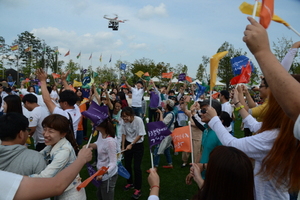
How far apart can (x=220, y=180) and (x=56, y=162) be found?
5.51 feet

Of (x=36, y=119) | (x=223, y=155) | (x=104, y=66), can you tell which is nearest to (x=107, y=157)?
(x=36, y=119)

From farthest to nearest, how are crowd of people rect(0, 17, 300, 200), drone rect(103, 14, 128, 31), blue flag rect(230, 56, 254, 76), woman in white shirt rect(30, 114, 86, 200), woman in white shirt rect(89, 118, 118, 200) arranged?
drone rect(103, 14, 128, 31) → blue flag rect(230, 56, 254, 76) → woman in white shirt rect(89, 118, 118, 200) → woman in white shirt rect(30, 114, 86, 200) → crowd of people rect(0, 17, 300, 200)

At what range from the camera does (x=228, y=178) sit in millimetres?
1454

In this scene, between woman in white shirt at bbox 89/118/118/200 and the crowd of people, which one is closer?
the crowd of people

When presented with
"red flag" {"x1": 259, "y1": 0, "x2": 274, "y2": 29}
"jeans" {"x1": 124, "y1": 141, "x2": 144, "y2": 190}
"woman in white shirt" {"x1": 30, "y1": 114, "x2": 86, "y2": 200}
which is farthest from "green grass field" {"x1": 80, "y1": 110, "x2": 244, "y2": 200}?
"red flag" {"x1": 259, "y1": 0, "x2": 274, "y2": 29}

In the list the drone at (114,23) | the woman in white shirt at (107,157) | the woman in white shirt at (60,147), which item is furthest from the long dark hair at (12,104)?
the drone at (114,23)

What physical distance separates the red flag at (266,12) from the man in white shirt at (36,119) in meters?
4.07

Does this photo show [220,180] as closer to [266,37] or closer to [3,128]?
[266,37]

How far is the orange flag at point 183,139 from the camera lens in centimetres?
334

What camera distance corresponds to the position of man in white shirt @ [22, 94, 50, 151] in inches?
167

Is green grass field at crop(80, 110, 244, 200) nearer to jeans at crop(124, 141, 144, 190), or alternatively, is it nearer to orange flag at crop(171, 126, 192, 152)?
jeans at crop(124, 141, 144, 190)

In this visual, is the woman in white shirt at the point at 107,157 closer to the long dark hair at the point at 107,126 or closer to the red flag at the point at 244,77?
the long dark hair at the point at 107,126

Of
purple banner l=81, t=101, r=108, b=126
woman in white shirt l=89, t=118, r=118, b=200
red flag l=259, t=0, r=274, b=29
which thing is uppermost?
red flag l=259, t=0, r=274, b=29

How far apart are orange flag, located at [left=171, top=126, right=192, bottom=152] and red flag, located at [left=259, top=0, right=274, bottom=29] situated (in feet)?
7.07
